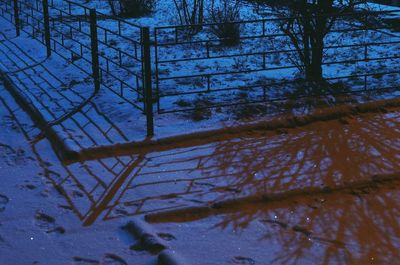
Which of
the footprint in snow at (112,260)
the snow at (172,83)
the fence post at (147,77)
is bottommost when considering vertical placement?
the footprint in snow at (112,260)

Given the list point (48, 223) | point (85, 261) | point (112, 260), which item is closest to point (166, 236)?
point (112, 260)

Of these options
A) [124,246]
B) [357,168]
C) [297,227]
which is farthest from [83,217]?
[357,168]

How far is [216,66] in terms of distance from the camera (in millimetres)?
8312

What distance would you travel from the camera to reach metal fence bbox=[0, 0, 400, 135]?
6148 mm

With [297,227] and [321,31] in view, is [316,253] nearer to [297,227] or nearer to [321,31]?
[297,227]

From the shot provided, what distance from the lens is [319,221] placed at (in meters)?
4.07

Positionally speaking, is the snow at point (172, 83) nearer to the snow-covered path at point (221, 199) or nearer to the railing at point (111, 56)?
the railing at point (111, 56)

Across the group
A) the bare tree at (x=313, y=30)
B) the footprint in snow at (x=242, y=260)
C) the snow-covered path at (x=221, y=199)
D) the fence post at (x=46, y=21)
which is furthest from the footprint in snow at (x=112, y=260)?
the fence post at (x=46, y=21)

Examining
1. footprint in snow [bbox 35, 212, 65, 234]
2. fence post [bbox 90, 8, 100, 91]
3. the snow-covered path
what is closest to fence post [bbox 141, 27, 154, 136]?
the snow-covered path

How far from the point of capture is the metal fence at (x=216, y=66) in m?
6.15

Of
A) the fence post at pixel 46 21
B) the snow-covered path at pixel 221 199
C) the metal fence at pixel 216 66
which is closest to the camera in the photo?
the snow-covered path at pixel 221 199

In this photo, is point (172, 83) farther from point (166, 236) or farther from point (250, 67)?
point (166, 236)

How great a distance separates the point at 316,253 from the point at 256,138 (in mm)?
2132

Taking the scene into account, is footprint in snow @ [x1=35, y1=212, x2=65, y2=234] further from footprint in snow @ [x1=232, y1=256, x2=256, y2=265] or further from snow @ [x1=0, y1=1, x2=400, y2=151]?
snow @ [x1=0, y1=1, x2=400, y2=151]
